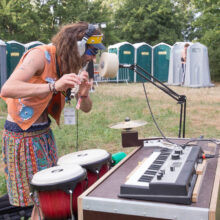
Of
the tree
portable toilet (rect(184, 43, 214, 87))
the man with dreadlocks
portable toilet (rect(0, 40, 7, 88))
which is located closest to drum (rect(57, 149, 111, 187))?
the man with dreadlocks

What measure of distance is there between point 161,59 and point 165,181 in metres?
18.3

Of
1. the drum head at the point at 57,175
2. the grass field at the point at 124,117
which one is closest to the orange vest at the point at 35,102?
the drum head at the point at 57,175

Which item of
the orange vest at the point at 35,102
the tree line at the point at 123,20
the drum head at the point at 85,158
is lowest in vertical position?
the drum head at the point at 85,158

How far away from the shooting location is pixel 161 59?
1923 centimetres

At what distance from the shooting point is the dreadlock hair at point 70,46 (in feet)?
7.07

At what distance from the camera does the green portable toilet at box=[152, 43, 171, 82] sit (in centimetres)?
1905

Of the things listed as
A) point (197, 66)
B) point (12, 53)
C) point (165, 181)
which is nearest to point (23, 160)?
point (165, 181)

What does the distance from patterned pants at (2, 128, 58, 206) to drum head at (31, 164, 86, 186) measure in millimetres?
383

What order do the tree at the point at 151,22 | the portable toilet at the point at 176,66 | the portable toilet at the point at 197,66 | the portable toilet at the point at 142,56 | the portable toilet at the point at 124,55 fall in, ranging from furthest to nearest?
1. the tree at the point at 151,22
2. the portable toilet at the point at 142,56
3. the portable toilet at the point at 124,55
4. the portable toilet at the point at 176,66
5. the portable toilet at the point at 197,66

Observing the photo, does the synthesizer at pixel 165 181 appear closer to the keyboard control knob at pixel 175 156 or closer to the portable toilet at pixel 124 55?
the keyboard control knob at pixel 175 156

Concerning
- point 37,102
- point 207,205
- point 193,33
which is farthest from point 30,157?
point 193,33

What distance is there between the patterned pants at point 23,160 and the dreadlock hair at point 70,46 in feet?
1.71

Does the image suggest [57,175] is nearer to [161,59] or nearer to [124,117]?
[124,117]

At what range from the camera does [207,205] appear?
1.38 metres
